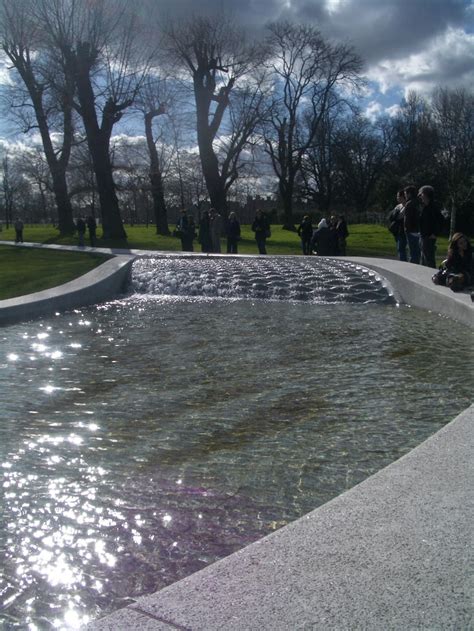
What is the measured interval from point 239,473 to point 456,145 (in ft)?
131

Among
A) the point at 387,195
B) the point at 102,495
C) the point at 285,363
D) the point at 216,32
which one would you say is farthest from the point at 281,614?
the point at 387,195

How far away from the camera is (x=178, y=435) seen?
14.8 feet

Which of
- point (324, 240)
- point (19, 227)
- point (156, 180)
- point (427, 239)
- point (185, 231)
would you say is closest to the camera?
point (427, 239)

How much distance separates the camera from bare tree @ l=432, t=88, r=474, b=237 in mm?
36656

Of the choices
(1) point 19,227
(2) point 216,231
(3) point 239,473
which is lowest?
(3) point 239,473

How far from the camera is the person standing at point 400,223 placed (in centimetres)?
1231

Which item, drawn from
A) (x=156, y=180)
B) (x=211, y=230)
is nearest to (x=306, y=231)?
(x=211, y=230)

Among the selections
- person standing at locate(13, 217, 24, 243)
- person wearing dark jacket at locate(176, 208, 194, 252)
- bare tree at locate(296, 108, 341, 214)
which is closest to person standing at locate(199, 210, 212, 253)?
person wearing dark jacket at locate(176, 208, 194, 252)

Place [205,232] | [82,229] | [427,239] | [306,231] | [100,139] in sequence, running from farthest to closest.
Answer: [100,139] < [82,229] < [306,231] < [205,232] < [427,239]

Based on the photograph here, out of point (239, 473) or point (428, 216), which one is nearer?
point (239, 473)

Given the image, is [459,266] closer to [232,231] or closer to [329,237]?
[329,237]

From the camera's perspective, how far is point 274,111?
3972cm

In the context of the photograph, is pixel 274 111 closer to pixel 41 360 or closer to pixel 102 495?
pixel 41 360

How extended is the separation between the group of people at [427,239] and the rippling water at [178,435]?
1.34 m
